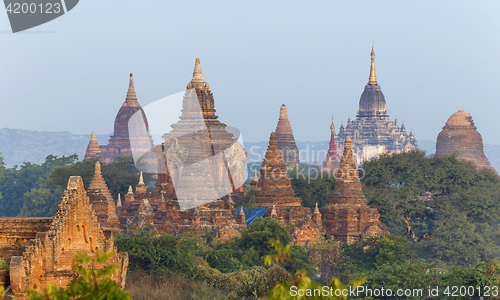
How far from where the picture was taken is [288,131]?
91.2 meters

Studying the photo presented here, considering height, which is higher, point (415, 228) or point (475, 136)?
point (475, 136)

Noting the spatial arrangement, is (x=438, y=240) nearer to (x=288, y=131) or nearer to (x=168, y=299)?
(x=168, y=299)

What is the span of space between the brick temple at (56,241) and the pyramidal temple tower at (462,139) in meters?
80.9

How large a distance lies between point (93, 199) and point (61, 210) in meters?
36.1

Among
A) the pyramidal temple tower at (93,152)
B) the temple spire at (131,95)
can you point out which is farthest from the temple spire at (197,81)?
the temple spire at (131,95)

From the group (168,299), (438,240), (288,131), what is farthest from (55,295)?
(288,131)

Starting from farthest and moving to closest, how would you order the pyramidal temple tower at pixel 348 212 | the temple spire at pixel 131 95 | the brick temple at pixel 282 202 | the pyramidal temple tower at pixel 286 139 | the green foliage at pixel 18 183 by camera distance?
the temple spire at pixel 131 95, the green foliage at pixel 18 183, the pyramidal temple tower at pixel 286 139, the pyramidal temple tower at pixel 348 212, the brick temple at pixel 282 202

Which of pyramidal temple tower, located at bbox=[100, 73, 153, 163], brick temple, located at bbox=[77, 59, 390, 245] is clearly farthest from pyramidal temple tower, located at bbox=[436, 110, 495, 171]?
brick temple, located at bbox=[77, 59, 390, 245]

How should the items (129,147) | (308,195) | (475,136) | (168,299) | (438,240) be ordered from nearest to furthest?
(168,299) < (438,240) < (308,195) < (475,136) < (129,147)

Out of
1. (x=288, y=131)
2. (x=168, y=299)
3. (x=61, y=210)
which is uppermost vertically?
(x=288, y=131)

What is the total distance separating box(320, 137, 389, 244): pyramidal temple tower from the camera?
168ft

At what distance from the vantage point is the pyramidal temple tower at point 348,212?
51156 mm

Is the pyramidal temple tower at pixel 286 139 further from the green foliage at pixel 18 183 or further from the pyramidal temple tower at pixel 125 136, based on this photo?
the pyramidal temple tower at pixel 125 136

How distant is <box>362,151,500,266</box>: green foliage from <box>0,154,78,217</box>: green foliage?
37.3m
